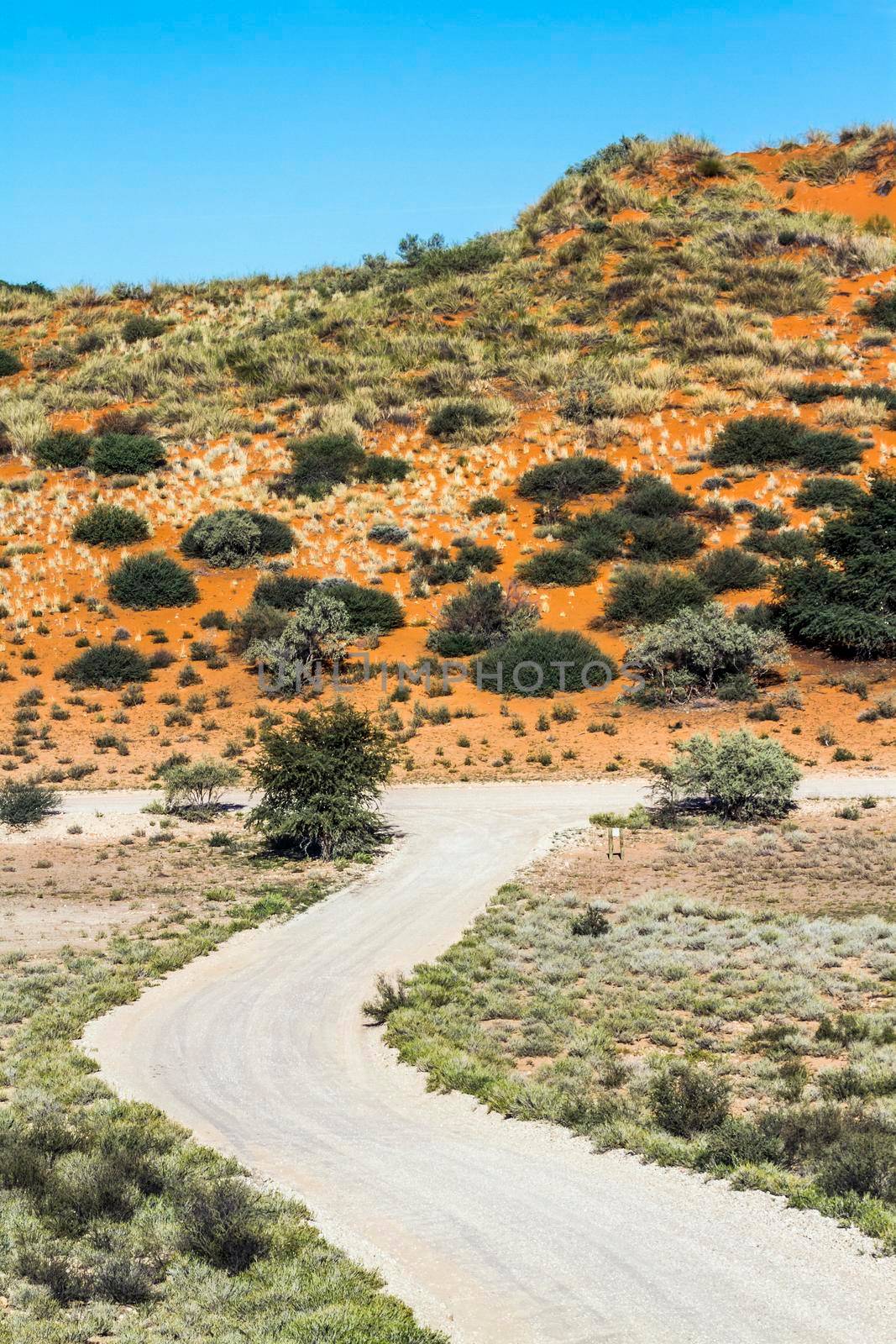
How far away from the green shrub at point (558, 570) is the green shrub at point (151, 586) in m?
12.1

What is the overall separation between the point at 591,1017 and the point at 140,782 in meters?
17.4

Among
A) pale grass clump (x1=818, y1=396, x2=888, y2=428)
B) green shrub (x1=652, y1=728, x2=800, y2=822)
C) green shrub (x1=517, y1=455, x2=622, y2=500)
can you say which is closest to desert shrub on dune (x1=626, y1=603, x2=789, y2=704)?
green shrub (x1=652, y1=728, x2=800, y2=822)

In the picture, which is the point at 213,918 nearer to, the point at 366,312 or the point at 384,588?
the point at 384,588

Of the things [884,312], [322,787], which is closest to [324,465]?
[884,312]

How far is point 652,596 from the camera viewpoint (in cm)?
3631

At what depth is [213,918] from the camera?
55.2 ft

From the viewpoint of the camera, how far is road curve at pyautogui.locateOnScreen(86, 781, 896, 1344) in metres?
6.79

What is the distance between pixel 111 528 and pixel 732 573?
941 inches

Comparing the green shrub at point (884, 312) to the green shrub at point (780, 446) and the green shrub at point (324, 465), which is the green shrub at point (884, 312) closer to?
the green shrub at point (780, 446)

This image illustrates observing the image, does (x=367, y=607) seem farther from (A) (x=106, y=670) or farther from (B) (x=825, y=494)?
(B) (x=825, y=494)

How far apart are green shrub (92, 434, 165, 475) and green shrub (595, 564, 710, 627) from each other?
937 inches

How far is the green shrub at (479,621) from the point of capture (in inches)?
1423

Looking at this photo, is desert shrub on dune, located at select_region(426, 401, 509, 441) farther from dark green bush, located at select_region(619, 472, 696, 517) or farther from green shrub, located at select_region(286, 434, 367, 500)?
dark green bush, located at select_region(619, 472, 696, 517)

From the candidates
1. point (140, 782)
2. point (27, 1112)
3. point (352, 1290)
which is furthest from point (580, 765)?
point (352, 1290)
